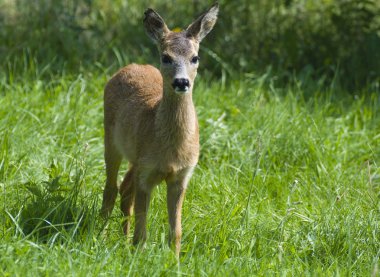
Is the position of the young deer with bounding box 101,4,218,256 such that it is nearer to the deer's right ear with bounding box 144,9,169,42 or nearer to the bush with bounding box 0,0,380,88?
the deer's right ear with bounding box 144,9,169,42

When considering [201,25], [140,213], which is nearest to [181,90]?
[201,25]

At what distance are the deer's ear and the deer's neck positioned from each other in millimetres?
424

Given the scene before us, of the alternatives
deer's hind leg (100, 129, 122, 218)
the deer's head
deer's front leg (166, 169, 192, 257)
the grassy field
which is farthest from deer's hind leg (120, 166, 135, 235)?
the deer's head

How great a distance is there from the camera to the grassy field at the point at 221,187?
435 centimetres

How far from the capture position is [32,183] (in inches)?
196

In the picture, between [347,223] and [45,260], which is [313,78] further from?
[45,260]

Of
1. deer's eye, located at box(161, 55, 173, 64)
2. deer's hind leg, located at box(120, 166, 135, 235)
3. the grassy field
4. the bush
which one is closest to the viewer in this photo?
the grassy field

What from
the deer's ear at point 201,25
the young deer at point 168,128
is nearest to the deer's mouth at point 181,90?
the young deer at point 168,128

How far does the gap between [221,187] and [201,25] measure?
1.16 metres

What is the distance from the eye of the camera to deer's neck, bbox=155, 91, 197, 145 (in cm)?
480

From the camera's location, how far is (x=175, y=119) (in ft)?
15.8

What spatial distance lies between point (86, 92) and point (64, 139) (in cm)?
78

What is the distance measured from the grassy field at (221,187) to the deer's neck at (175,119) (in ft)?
1.55

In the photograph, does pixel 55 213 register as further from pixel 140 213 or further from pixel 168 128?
pixel 168 128
